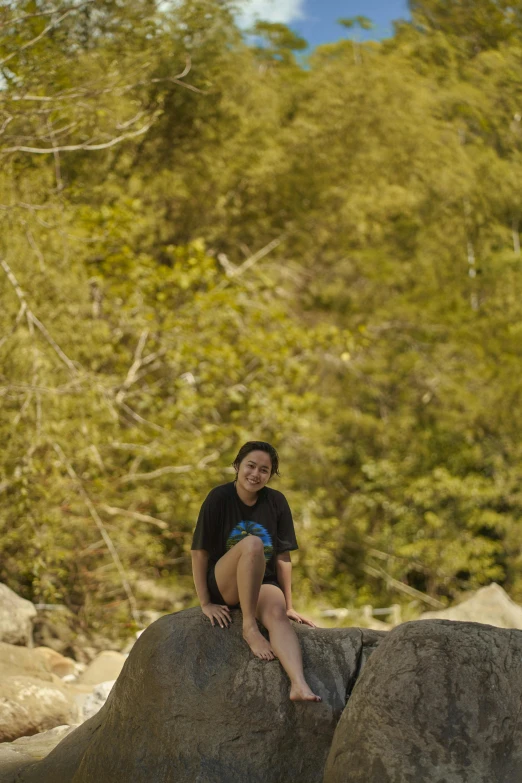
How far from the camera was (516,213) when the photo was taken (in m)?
12.9

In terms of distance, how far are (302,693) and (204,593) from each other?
511 millimetres

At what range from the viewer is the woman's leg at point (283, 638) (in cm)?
295

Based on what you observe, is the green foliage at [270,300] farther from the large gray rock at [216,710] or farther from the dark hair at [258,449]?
the large gray rock at [216,710]

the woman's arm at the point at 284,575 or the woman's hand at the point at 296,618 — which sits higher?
the woman's arm at the point at 284,575

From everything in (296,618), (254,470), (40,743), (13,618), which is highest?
(254,470)

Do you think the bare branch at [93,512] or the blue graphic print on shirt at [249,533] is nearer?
the blue graphic print on shirt at [249,533]

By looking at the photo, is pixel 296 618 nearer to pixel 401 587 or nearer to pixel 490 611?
pixel 490 611

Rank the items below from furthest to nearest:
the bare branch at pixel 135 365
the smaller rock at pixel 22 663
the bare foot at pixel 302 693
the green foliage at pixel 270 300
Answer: the bare branch at pixel 135 365
the green foliage at pixel 270 300
the smaller rock at pixel 22 663
the bare foot at pixel 302 693

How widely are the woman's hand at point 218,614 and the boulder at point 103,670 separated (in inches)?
132

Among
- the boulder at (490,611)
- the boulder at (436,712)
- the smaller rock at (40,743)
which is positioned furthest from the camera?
the boulder at (490,611)

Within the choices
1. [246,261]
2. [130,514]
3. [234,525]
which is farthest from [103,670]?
[246,261]

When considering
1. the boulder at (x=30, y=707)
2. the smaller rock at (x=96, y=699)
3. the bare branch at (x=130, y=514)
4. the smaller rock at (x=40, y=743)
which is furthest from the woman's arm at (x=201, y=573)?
the bare branch at (x=130, y=514)

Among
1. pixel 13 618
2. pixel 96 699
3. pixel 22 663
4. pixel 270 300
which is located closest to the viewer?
pixel 96 699

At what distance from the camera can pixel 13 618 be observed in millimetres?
6531
